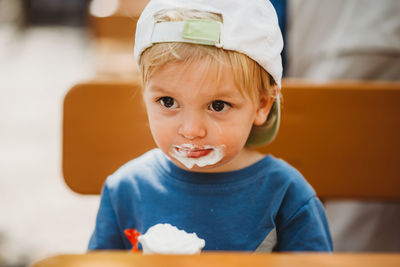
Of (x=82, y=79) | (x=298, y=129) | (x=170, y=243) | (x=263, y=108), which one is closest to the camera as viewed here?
(x=170, y=243)

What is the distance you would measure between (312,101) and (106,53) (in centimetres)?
156

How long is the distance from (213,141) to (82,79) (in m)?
2.47

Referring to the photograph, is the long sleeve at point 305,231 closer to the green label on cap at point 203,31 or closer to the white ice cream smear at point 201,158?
the white ice cream smear at point 201,158

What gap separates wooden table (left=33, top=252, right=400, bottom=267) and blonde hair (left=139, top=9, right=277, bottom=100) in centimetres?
31

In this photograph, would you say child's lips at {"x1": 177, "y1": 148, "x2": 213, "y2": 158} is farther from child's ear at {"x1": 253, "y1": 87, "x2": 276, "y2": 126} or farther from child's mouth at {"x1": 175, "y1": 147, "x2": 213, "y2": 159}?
child's ear at {"x1": 253, "y1": 87, "x2": 276, "y2": 126}

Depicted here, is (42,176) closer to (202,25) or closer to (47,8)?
(202,25)

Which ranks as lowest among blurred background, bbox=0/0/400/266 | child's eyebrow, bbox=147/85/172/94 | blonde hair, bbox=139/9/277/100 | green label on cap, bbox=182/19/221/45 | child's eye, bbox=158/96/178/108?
blurred background, bbox=0/0/400/266

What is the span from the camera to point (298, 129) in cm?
122

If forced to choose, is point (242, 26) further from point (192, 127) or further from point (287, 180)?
point (287, 180)

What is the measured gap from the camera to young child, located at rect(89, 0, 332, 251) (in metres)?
0.72

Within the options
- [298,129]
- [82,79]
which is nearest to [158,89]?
[298,129]

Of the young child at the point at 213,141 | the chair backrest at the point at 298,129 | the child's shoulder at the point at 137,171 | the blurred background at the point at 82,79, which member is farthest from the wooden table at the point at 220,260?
the chair backrest at the point at 298,129

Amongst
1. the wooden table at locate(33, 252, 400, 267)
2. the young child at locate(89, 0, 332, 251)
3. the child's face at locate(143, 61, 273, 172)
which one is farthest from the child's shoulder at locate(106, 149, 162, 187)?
the wooden table at locate(33, 252, 400, 267)

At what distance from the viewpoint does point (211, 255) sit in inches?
21.0
